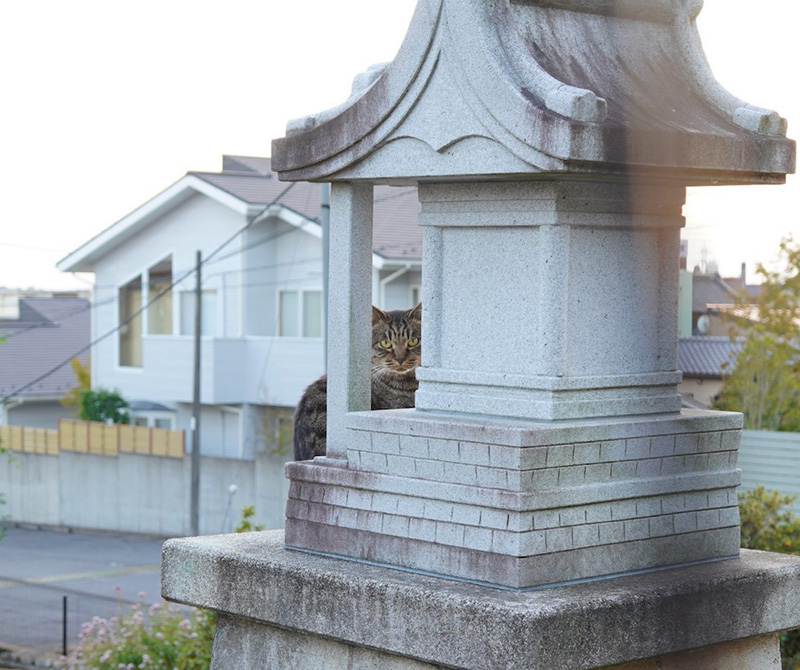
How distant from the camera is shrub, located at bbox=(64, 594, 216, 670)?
31.2 ft

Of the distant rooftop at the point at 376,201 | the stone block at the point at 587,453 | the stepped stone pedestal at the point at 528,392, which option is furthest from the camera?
the distant rooftop at the point at 376,201

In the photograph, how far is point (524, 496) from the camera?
3.59m

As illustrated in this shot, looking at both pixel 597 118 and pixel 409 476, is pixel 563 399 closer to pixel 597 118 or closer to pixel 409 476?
pixel 409 476

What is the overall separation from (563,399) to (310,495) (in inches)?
38.3

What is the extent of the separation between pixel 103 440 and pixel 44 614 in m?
9.39

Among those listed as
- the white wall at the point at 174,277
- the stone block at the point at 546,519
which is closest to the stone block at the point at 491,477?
the stone block at the point at 546,519

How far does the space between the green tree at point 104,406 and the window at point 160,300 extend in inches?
68.7

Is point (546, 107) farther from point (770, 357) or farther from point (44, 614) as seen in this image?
point (44, 614)

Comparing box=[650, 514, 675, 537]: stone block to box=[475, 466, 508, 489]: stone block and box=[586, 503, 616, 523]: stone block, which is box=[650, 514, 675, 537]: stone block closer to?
box=[586, 503, 616, 523]: stone block

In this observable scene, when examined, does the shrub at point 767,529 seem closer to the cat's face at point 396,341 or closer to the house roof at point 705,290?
the house roof at point 705,290

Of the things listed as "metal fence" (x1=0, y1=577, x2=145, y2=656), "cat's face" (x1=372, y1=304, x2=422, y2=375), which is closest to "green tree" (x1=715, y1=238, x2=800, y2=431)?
"metal fence" (x1=0, y1=577, x2=145, y2=656)

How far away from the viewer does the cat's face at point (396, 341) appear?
6.00 m

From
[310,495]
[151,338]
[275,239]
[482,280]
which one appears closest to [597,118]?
[482,280]

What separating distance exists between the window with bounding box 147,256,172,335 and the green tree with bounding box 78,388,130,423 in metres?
1.74
